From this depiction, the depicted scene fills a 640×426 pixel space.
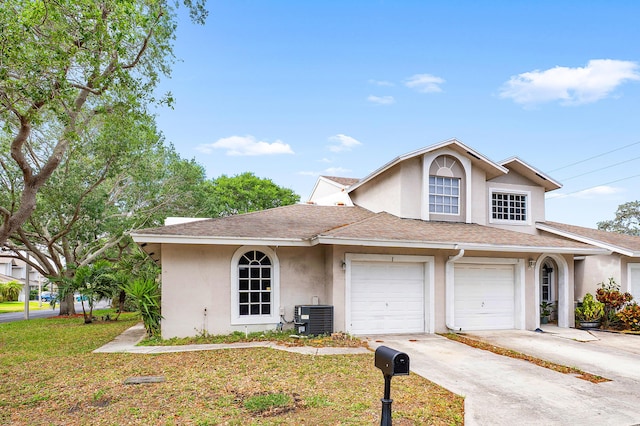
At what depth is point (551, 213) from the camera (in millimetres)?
19797

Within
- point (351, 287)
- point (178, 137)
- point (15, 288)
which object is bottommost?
point (15, 288)

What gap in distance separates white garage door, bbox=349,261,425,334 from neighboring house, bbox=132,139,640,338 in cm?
3

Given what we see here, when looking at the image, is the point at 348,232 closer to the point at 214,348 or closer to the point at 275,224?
the point at 275,224

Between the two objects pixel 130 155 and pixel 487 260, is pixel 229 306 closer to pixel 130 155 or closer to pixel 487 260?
pixel 487 260

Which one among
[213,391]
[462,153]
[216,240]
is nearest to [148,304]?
[216,240]

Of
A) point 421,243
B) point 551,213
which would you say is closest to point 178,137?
point 421,243

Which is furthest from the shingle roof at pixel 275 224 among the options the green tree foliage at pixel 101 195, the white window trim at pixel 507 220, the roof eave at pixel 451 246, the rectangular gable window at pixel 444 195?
the green tree foliage at pixel 101 195

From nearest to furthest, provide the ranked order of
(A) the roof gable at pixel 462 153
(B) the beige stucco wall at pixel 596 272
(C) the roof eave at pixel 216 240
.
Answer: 1. (C) the roof eave at pixel 216 240
2. (A) the roof gable at pixel 462 153
3. (B) the beige stucco wall at pixel 596 272

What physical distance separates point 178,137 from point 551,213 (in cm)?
2073

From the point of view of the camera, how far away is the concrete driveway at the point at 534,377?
5.46m

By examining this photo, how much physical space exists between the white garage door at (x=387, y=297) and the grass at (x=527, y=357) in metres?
1.16

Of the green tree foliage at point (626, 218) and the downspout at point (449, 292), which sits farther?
the green tree foliage at point (626, 218)

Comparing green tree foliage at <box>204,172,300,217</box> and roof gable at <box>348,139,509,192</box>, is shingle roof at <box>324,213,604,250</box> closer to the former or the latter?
roof gable at <box>348,139,509,192</box>

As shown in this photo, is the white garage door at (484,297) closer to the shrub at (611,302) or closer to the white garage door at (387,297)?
the white garage door at (387,297)
